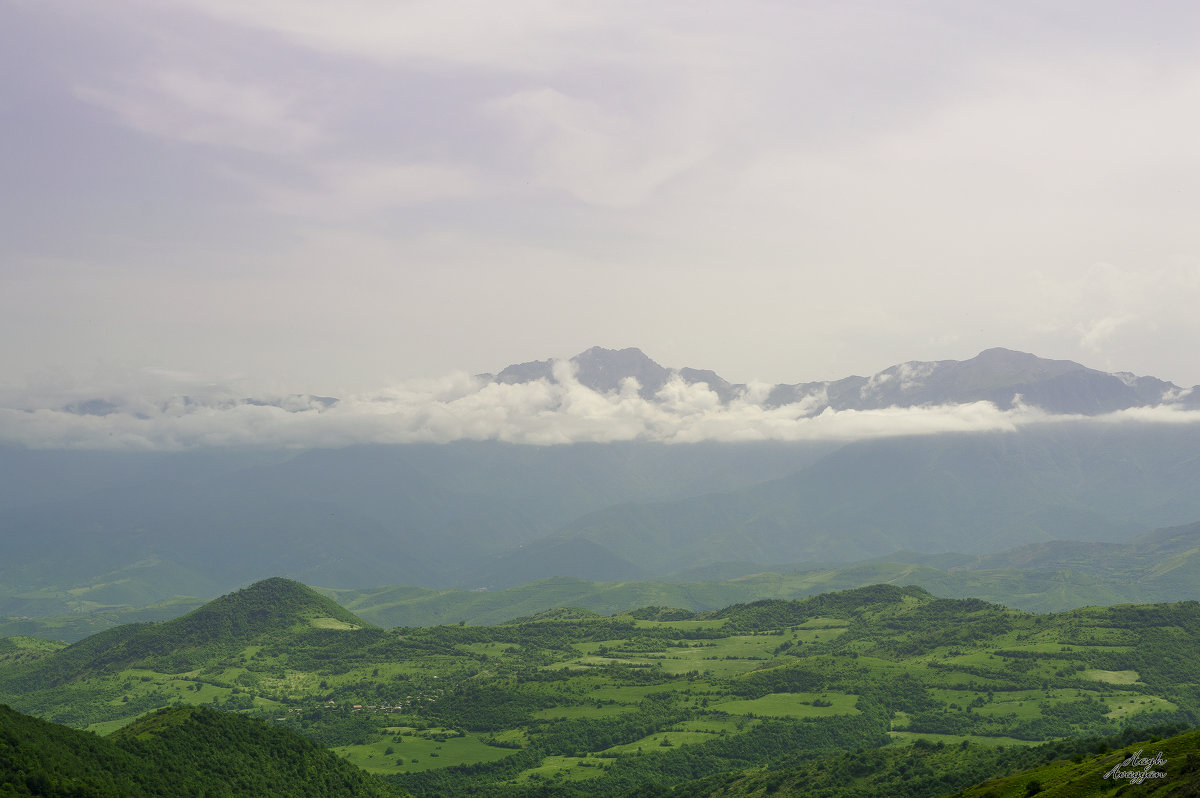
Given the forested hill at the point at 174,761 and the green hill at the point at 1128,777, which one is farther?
the forested hill at the point at 174,761

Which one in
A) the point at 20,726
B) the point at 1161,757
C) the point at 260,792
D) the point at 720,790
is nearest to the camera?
the point at 1161,757

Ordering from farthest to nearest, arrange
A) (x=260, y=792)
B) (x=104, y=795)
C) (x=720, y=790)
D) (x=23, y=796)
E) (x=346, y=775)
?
(x=720, y=790) → (x=346, y=775) → (x=260, y=792) → (x=104, y=795) → (x=23, y=796)

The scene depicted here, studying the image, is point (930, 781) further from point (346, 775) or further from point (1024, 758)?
point (346, 775)

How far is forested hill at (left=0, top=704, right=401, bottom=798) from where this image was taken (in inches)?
4732

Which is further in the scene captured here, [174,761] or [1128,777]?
[174,761]

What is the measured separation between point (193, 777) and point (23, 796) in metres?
40.4

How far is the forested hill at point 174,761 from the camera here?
394 ft

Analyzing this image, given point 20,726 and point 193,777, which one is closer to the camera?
point 20,726

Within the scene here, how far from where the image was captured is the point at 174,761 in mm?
151125

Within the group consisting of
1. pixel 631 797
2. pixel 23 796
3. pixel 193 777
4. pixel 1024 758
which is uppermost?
pixel 23 796

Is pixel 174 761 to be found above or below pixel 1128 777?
below

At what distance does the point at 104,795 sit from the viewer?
121m

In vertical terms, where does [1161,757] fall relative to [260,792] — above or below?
above

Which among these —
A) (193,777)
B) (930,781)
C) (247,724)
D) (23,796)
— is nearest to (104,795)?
(23,796)
